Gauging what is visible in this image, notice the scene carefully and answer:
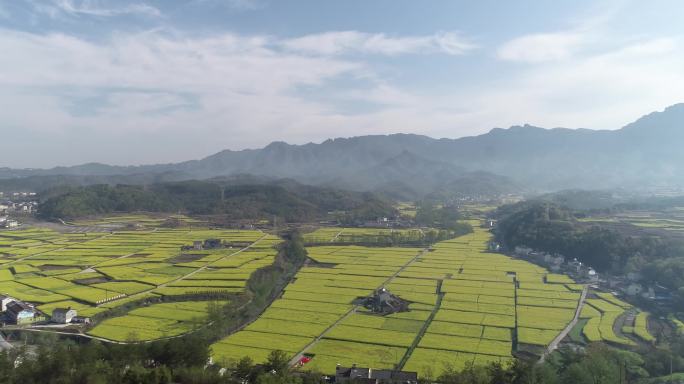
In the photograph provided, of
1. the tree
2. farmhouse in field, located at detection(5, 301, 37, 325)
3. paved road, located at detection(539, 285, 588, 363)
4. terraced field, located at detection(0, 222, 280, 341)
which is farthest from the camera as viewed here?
terraced field, located at detection(0, 222, 280, 341)

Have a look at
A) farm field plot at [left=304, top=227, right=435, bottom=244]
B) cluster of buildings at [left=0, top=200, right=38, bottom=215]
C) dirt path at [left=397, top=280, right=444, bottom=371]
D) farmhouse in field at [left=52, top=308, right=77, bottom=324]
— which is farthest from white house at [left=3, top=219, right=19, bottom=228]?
dirt path at [left=397, top=280, right=444, bottom=371]

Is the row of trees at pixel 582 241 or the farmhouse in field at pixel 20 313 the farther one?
the row of trees at pixel 582 241

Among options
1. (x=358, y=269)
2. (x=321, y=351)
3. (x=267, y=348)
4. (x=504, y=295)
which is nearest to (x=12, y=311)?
(x=267, y=348)

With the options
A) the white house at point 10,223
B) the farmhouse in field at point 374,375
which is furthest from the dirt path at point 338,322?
the white house at point 10,223

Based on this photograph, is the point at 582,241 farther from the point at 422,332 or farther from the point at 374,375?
the point at 374,375

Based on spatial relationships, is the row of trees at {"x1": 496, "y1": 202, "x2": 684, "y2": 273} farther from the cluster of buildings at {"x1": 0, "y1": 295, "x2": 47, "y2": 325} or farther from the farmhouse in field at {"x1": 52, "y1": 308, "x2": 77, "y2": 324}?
the cluster of buildings at {"x1": 0, "y1": 295, "x2": 47, "y2": 325}

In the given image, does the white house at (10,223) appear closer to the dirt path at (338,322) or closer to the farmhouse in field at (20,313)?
the farmhouse in field at (20,313)

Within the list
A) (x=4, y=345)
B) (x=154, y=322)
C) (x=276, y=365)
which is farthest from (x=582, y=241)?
(x=4, y=345)
